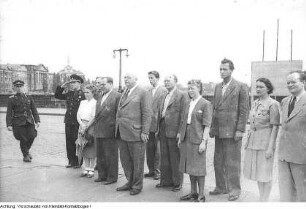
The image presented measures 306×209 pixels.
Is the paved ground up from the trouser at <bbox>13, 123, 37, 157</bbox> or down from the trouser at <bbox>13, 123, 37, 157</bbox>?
down

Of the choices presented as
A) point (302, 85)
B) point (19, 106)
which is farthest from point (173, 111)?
point (19, 106)

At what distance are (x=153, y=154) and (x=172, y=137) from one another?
985 millimetres

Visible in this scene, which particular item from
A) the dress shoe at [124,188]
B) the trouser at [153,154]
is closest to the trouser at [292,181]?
the dress shoe at [124,188]

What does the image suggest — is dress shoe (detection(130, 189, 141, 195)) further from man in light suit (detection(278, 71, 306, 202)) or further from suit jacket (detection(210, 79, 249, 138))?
man in light suit (detection(278, 71, 306, 202))

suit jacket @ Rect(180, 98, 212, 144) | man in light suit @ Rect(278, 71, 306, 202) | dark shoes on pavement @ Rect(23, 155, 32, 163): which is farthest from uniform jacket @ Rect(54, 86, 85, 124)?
man in light suit @ Rect(278, 71, 306, 202)

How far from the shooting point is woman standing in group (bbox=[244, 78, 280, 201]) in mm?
3555

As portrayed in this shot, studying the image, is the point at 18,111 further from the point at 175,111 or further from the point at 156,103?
the point at 175,111

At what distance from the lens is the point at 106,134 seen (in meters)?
4.72

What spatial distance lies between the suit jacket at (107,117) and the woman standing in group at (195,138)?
1.23 m

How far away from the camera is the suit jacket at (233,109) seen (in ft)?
13.0

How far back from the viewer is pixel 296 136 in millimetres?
3152

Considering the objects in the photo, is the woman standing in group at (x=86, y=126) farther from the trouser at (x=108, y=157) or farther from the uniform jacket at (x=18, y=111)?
the uniform jacket at (x=18, y=111)

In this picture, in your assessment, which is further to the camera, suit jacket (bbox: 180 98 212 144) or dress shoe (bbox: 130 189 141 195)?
dress shoe (bbox: 130 189 141 195)

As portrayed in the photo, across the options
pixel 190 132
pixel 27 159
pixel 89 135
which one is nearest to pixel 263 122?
pixel 190 132
